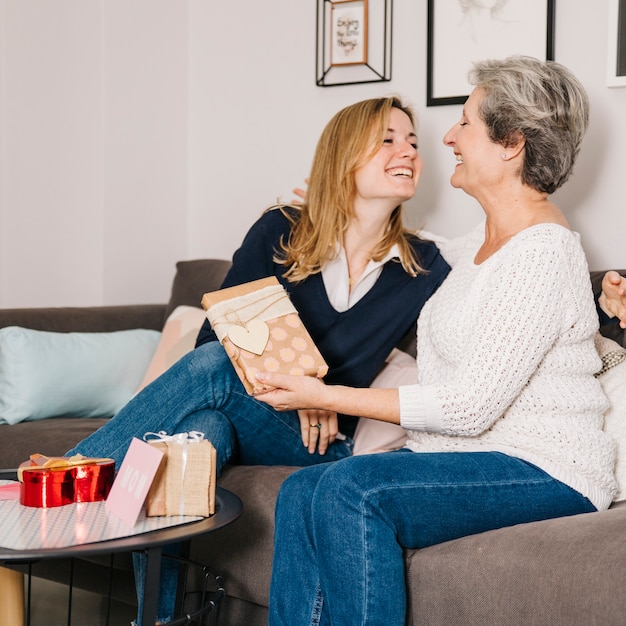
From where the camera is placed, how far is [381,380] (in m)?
2.27

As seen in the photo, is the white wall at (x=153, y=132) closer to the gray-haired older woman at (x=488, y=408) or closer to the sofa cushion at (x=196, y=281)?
the sofa cushion at (x=196, y=281)

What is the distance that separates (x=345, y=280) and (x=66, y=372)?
34.1 inches

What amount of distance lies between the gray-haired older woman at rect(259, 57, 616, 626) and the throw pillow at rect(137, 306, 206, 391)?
92 centimetres

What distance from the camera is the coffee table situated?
136cm

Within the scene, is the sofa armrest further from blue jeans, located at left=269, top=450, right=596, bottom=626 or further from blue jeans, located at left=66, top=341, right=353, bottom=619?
blue jeans, located at left=269, top=450, right=596, bottom=626

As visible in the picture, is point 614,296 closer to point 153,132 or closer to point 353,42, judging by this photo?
point 353,42

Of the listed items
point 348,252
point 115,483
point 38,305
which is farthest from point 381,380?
point 38,305

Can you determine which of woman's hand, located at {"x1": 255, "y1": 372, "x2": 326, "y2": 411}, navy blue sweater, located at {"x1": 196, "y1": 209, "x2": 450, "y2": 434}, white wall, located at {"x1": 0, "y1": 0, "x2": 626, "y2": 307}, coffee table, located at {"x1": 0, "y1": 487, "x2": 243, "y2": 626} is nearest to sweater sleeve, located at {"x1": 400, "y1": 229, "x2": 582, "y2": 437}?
woman's hand, located at {"x1": 255, "y1": 372, "x2": 326, "y2": 411}

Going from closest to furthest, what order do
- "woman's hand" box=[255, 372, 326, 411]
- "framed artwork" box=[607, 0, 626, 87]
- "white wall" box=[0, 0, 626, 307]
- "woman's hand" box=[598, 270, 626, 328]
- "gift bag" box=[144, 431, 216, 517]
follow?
1. "gift bag" box=[144, 431, 216, 517]
2. "woman's hand" box=[255, 372, 326, 411]
3. "woman's hand" box=[598, 270, 626, 328]
4. "framed artwork" box=[607, 0, 626, 87]
5. "white wall" box=[0, 0, 626, 307]

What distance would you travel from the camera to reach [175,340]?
2.74m

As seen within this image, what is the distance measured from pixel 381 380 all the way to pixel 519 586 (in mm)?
861

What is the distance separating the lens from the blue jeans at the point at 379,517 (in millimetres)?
1538

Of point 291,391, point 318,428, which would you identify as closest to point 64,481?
point 291,391

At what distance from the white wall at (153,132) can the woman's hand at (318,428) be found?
938 millimetres
